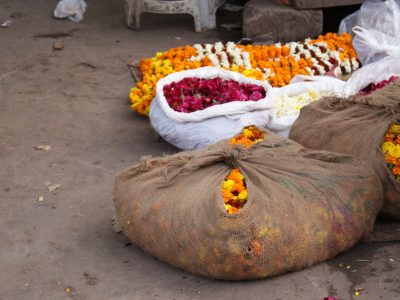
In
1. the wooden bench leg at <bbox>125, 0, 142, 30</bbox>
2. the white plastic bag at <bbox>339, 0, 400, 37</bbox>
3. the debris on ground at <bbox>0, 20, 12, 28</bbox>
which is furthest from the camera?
the debris on ground at <bbox>0, 20, 12, 28</bbox>

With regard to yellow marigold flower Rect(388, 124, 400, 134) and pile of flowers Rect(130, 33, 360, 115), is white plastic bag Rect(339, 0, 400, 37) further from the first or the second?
yellow marigold flower Rect(388, 124, 400, 134)

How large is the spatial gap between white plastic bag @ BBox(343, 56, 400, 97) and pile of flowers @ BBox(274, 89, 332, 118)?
0.54 feet

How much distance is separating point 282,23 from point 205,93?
7.04 ft

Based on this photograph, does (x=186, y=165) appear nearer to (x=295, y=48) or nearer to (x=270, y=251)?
(x=270, y=251)

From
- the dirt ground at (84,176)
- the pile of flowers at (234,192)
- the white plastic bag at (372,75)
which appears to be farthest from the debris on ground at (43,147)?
the white plastic bag at (372,75)

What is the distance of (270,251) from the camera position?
3734 millimetres

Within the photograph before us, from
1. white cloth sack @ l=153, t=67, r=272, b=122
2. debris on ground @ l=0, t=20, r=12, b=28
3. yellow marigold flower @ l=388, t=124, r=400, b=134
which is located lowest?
debris on ground @ l=0, t=20, r=12, b=28

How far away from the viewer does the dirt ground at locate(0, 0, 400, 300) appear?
385 cm

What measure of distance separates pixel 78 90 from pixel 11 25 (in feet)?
7.49

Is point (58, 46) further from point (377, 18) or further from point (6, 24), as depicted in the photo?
point (377, 18)

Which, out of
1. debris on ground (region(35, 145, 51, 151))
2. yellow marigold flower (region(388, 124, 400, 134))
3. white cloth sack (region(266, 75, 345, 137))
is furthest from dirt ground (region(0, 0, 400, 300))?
white cloth sack (region(266, 75, 345, 137))

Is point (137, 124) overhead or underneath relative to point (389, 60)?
underneath

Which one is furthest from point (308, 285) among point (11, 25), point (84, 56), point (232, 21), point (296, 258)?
point (11, 25)

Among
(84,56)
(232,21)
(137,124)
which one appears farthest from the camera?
(232,21)
